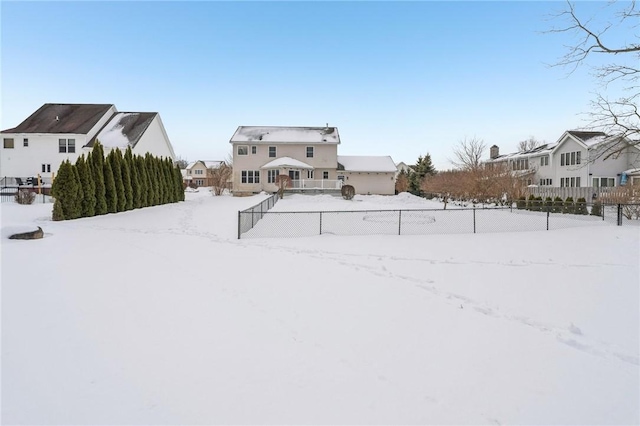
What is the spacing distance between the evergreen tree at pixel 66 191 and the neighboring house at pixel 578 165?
31621mm

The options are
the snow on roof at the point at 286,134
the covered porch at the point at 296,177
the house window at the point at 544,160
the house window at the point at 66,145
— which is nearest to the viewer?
the house window at the point at 66,145

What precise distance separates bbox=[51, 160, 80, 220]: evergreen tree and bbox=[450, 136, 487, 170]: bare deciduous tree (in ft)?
121

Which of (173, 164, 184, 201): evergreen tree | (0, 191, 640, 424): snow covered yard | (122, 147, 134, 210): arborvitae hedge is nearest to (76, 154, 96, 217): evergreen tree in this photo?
(122, 147, 134, 210): arborvitae hedge

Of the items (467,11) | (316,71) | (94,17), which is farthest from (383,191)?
(94,17)

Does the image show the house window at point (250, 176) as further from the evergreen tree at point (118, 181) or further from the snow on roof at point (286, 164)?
the evergreen tree at point (118, 181)

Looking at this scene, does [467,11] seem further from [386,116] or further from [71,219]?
Answer: [71,219]

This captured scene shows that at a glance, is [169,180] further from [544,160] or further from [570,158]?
[544,160]

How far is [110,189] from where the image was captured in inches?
681

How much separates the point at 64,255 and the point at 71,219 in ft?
25.2

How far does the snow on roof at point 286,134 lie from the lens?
35.9 meters

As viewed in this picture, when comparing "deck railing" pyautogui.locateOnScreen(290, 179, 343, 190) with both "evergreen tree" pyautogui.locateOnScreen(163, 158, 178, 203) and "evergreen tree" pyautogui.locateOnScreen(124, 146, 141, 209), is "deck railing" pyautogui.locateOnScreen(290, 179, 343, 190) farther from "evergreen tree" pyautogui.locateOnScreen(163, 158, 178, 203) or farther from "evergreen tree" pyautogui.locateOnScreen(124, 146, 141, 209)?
"evergreen tree" pyautogui.locateOnScreen(124, 146, 141, 209)


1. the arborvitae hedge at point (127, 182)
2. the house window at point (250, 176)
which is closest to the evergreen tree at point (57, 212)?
the arborvitae hedge at point (127, 182)

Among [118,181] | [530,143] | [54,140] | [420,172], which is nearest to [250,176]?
[54,140]

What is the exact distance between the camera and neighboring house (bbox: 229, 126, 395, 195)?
3450 centimetres
